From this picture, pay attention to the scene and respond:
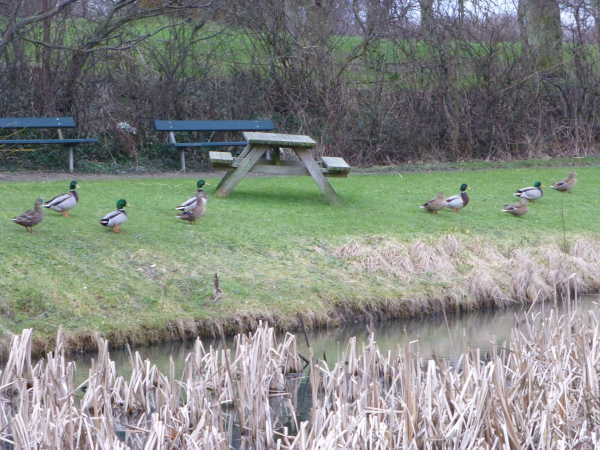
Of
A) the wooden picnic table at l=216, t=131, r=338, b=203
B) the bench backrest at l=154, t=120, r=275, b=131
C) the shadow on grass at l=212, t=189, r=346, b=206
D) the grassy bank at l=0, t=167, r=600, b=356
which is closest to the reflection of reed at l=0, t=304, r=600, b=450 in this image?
the grassy bank at l=0, t=167, r=600, b=356

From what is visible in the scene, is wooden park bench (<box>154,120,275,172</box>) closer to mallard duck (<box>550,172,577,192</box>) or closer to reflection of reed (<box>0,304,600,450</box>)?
mallard duck (<box>550,172,577,192</box>)

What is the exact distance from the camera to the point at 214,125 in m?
19.3

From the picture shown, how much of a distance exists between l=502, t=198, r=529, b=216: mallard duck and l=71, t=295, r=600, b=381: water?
118 inches

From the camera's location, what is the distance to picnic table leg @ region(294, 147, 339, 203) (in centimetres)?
1431

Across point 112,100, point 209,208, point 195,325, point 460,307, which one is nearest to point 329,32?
point 112,100

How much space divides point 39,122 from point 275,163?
19.9 ft

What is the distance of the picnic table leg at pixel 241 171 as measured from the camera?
14.3 metres

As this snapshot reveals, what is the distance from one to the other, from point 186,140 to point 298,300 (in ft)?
33.8

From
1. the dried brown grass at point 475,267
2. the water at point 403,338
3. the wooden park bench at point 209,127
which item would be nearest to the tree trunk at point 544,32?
the wooden park bench at point 209,127

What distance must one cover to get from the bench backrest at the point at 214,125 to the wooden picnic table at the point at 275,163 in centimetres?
451

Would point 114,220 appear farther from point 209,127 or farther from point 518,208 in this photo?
point 209,127

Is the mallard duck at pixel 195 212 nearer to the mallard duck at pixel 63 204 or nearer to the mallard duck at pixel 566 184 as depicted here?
the mallard duck at pixel 63 204

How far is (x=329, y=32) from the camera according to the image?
71.2 ft

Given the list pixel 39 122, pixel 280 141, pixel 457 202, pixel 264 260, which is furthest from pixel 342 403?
pixel 39 122
